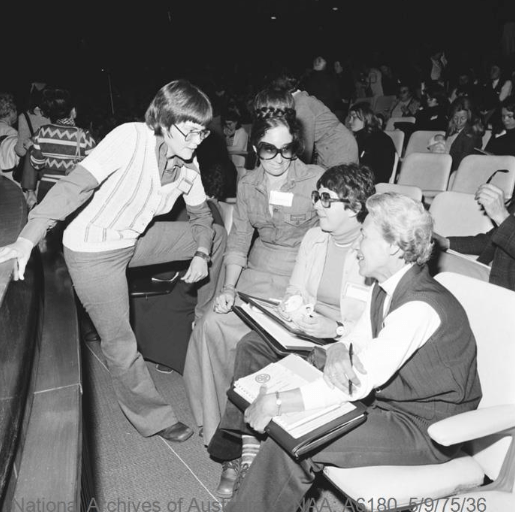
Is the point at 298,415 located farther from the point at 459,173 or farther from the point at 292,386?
the point at 459,173

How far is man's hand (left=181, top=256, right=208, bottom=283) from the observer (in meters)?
2.08

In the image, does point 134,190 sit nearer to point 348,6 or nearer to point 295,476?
point 295,476

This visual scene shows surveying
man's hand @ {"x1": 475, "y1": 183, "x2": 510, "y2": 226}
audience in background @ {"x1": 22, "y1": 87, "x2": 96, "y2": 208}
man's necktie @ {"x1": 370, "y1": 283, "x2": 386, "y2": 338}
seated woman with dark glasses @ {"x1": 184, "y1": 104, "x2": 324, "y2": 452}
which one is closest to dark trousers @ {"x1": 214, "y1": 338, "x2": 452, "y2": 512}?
man's necktie @ {"x1": 370, "y1": 283, "x2": 386, "y2": 338}

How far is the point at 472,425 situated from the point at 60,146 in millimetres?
2576

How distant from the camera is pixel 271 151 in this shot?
7.30 feet

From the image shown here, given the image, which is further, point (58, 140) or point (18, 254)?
point (58, 140)

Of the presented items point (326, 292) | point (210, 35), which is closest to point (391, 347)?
point (326, 292)

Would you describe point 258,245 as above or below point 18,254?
below

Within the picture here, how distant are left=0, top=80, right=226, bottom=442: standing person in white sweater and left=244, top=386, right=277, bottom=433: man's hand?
0.77m

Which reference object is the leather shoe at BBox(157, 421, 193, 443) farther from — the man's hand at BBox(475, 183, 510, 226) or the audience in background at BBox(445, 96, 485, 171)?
the audience in background at BBox(445, 96, 485, 171)

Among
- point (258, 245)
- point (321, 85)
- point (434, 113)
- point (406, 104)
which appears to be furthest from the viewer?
point (406, 104)

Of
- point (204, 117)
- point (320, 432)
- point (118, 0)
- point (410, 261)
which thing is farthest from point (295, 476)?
point (118, 0)

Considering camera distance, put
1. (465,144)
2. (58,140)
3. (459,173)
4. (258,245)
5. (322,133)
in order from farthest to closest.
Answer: (465,144) → (459,173) → (322,133) → (58,140) → (258,245)

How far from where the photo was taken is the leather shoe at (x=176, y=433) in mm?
2238
